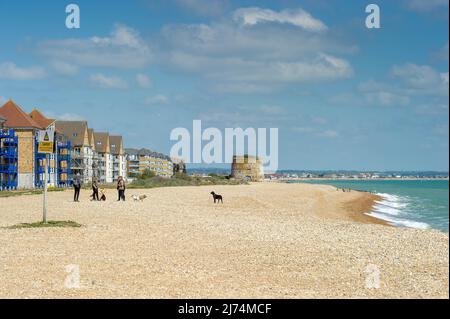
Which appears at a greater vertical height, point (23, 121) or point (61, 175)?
point (23, 121)

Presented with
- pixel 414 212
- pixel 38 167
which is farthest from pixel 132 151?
pixel 414 212

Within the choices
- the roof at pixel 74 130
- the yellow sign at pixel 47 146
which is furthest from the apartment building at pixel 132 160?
the yellow sign at pixel 47 146

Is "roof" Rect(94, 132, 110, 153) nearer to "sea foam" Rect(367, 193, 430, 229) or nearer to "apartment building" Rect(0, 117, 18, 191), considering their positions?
"apartment building" Rect(0, 117, 18, 191)

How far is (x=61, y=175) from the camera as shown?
8169 centimetres

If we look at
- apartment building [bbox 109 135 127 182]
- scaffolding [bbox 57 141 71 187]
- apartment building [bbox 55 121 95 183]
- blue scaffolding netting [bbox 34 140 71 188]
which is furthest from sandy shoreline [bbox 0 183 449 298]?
apartment building [bbox 109 135 127 182]

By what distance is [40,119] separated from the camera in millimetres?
78812

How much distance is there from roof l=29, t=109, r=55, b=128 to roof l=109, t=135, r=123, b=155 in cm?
3734

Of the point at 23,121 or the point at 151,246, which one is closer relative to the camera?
the point at 151,246

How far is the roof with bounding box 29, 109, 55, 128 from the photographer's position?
77.6 metres

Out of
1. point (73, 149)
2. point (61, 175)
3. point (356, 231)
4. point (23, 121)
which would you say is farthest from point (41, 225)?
point (73, 149)
